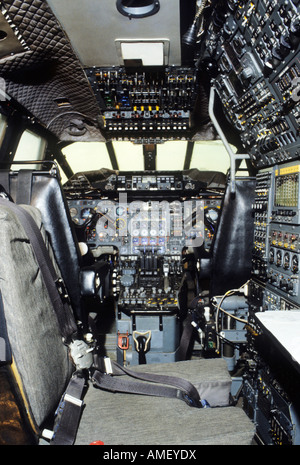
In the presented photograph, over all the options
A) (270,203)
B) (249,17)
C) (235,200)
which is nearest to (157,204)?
(235,200)

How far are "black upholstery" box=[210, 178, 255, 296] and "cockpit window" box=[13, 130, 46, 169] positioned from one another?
2.43 metres

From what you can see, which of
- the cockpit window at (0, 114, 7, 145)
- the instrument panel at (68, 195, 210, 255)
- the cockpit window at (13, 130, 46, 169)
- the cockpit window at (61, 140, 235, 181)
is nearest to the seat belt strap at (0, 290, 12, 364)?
the instrument panel at (68, 195, 210, 255)

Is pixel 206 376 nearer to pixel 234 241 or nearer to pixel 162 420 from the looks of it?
pixel 162 420

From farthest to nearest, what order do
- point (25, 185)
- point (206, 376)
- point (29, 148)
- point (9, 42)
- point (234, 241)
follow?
point (29, 148), point (234, 241), point (9, 42), point (25, 185), point (206, 376)

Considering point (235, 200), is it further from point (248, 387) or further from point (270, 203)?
point (248, 387)

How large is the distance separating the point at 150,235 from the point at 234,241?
1086 millimetres

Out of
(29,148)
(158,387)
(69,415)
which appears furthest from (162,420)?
(29,148)

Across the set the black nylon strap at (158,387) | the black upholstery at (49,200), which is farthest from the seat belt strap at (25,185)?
the black nylon strap at (158,387)

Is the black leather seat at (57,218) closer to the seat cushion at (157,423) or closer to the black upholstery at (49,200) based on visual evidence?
the black upholstery at (49,200)

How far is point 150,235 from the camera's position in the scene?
3254mm

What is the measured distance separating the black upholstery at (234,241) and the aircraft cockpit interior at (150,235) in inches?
0.4

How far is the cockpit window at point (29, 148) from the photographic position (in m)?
3.69

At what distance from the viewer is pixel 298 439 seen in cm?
145

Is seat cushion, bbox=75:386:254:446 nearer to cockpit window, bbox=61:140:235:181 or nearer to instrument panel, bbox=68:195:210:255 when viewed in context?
instrument panel, bbox=68:195:210:255
